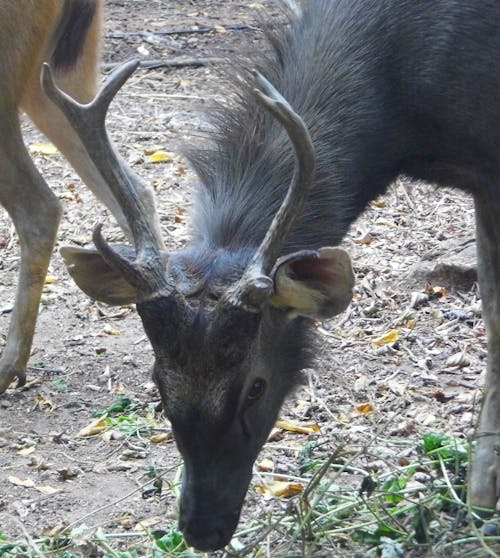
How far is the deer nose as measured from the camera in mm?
4168

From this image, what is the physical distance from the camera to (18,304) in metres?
6.46

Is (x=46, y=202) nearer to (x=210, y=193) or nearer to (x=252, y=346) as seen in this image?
(x=210, y=193)

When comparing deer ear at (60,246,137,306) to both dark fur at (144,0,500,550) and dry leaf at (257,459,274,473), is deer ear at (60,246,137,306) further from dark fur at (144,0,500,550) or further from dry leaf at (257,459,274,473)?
dry leaf at (257,459,274,473)

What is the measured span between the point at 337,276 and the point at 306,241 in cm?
42

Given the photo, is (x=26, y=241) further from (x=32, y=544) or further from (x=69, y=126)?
(x=32, y=544)

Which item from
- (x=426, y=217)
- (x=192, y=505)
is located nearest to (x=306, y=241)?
(x=192, y=505)

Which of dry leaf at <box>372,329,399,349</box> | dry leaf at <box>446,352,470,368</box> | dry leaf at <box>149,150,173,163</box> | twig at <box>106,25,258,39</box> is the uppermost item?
dry leaf at <box>446,352,470,368</box>

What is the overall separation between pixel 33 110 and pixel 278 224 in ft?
10.5

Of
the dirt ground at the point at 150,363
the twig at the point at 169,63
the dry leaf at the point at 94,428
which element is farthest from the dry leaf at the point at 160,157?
the dry leaf at the point at 94,428

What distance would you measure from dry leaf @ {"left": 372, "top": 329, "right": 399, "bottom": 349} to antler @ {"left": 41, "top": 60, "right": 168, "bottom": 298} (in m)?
2.59

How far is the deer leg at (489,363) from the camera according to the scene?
500 centimetres

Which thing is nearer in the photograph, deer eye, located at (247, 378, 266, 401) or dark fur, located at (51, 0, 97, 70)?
deer eye, located at (247, 378, 266, 401)

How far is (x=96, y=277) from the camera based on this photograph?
4461 millimetres

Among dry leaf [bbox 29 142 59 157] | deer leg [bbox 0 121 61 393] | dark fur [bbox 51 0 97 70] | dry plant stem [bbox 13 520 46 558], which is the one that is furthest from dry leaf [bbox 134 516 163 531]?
dry leaf [bbox 29 142 59 157]
